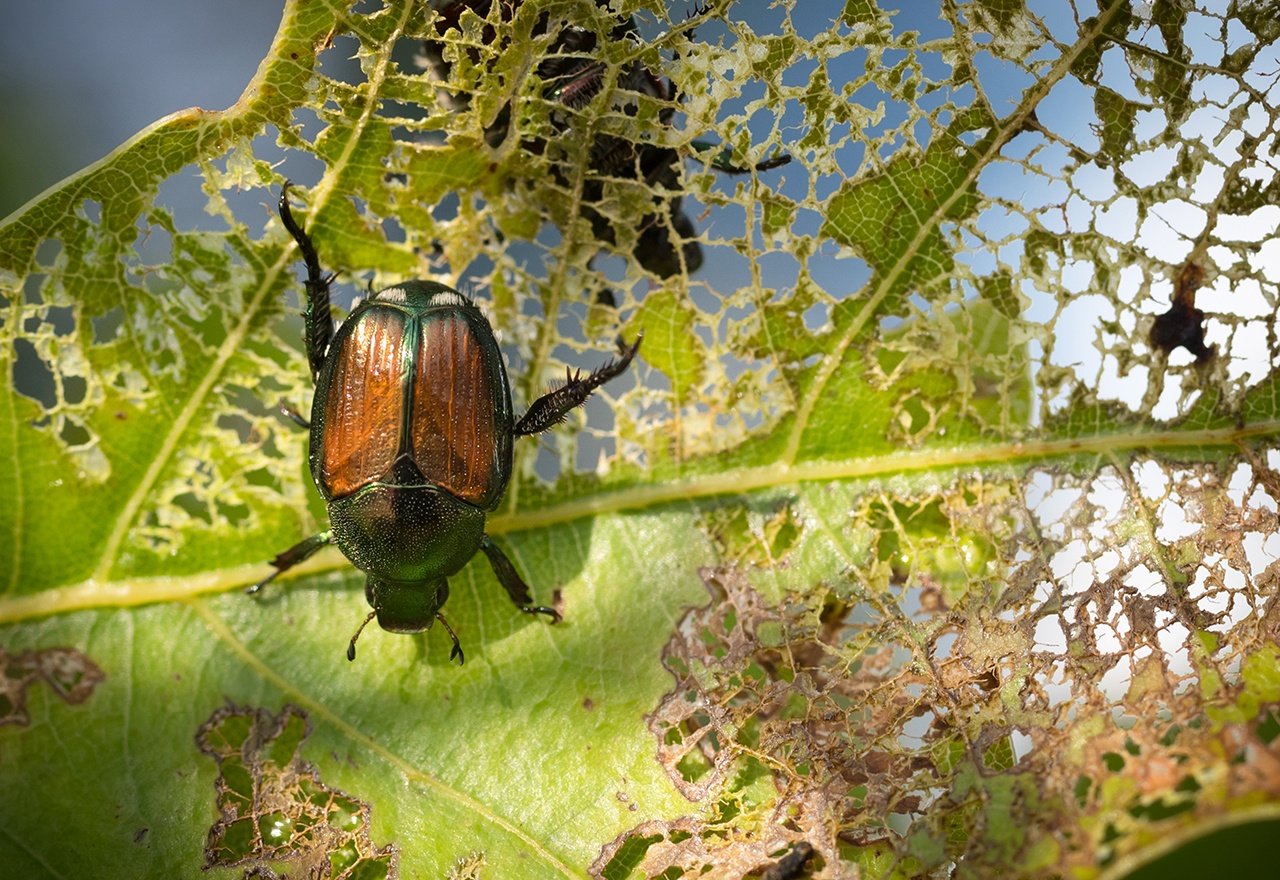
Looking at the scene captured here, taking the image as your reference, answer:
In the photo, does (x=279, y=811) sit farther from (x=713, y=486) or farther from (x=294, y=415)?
(x=713, y=486)

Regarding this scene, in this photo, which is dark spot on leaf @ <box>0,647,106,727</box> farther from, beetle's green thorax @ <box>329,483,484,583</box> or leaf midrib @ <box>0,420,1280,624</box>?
beetle's green thorax @ <box>329,483,484,583</box>

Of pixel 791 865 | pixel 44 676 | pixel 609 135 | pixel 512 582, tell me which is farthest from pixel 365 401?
pixel 791 865

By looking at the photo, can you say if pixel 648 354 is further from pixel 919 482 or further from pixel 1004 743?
pixel 1004 743

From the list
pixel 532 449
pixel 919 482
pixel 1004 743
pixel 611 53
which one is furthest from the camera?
pixel 532 449

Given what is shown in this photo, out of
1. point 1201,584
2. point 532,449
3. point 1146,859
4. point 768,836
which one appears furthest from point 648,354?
point 1146,859

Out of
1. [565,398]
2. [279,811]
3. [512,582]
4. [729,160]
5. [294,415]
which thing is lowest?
[279,811]
